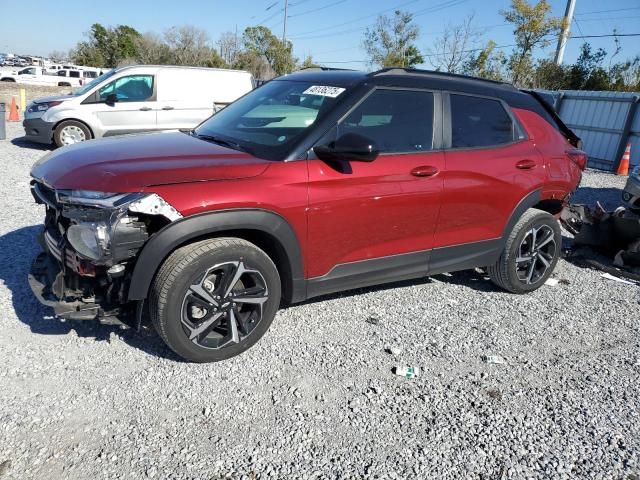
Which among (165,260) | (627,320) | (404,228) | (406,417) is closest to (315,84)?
(404,228)

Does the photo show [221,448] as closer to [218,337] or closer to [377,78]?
[218,337]

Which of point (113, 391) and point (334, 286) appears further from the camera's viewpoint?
point (334, 286)

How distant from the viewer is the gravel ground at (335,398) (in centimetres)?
239

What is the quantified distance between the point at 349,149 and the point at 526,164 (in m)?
1.92

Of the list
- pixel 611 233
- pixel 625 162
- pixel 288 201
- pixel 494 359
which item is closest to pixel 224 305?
pixel 288 201

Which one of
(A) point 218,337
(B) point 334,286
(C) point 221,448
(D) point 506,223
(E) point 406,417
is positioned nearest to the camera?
(C) point 221,448

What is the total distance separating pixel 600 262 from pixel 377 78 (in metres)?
3.83

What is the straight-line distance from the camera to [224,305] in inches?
118

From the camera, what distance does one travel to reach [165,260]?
9.35 feet

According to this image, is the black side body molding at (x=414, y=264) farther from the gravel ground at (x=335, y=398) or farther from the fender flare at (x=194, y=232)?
the fender flare at (x=194, y=232)

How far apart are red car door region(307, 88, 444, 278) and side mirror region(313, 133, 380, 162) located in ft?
0.24

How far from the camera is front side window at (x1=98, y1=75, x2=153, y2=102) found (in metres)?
9.82

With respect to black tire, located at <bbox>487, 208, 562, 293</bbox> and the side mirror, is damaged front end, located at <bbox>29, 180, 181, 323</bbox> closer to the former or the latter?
the side mirror

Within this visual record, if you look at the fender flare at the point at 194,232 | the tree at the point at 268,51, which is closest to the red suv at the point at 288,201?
the fender flare at the point at 194,232
